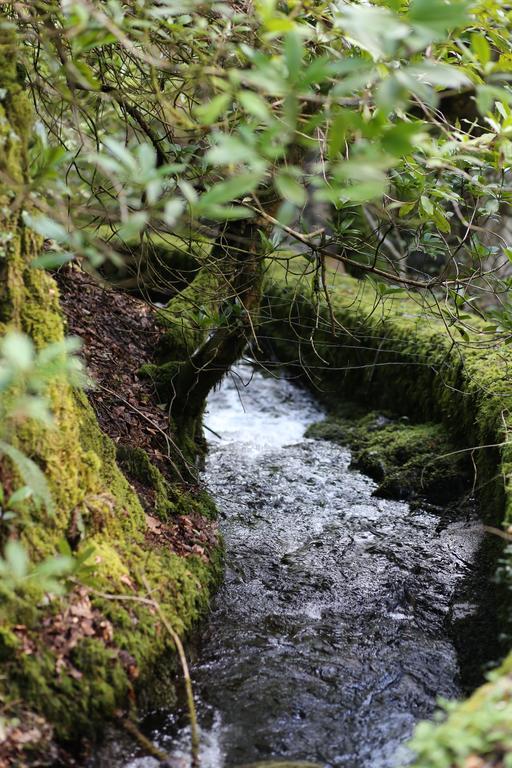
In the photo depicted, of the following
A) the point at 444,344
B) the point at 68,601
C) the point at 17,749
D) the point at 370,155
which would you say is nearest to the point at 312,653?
the point at 68,601

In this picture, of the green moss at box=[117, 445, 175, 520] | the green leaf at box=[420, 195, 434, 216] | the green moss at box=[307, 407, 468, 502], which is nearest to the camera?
the green leaf at box=[420, 195, 434, 216]

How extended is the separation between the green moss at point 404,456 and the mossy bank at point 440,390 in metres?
0.05

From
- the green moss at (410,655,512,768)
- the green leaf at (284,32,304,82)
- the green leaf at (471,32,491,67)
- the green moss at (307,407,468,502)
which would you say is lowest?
the green moss at (410,655,512,768)

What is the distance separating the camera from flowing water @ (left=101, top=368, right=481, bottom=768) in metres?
2.45

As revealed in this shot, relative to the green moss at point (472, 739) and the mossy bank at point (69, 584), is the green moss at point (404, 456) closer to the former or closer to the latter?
the mossy bank at point (69, 584)

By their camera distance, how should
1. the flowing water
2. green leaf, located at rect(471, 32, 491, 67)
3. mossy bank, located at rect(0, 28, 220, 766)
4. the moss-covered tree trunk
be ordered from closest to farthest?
green leaf, located at rect(471, 32, 491, 67), mossy bank, located at rect(0, 28, 220, 766), the flowing water, the moss-covered tree trunk

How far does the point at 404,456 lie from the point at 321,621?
2.35 m

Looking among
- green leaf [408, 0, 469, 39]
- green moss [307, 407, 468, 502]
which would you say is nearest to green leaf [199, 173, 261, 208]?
green leaf [408, 0, 469, 39]

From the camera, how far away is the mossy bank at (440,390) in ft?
5.54

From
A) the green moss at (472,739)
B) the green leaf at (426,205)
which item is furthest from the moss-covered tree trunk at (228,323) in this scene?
the green moss at (472,739)

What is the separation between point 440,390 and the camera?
18.2 ft

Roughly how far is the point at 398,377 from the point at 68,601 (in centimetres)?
451

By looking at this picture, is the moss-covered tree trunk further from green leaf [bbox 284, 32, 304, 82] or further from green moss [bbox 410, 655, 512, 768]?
green moss [bbox 410, 655, 512, 768]

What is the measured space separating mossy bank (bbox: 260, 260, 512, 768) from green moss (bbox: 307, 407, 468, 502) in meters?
0.05
